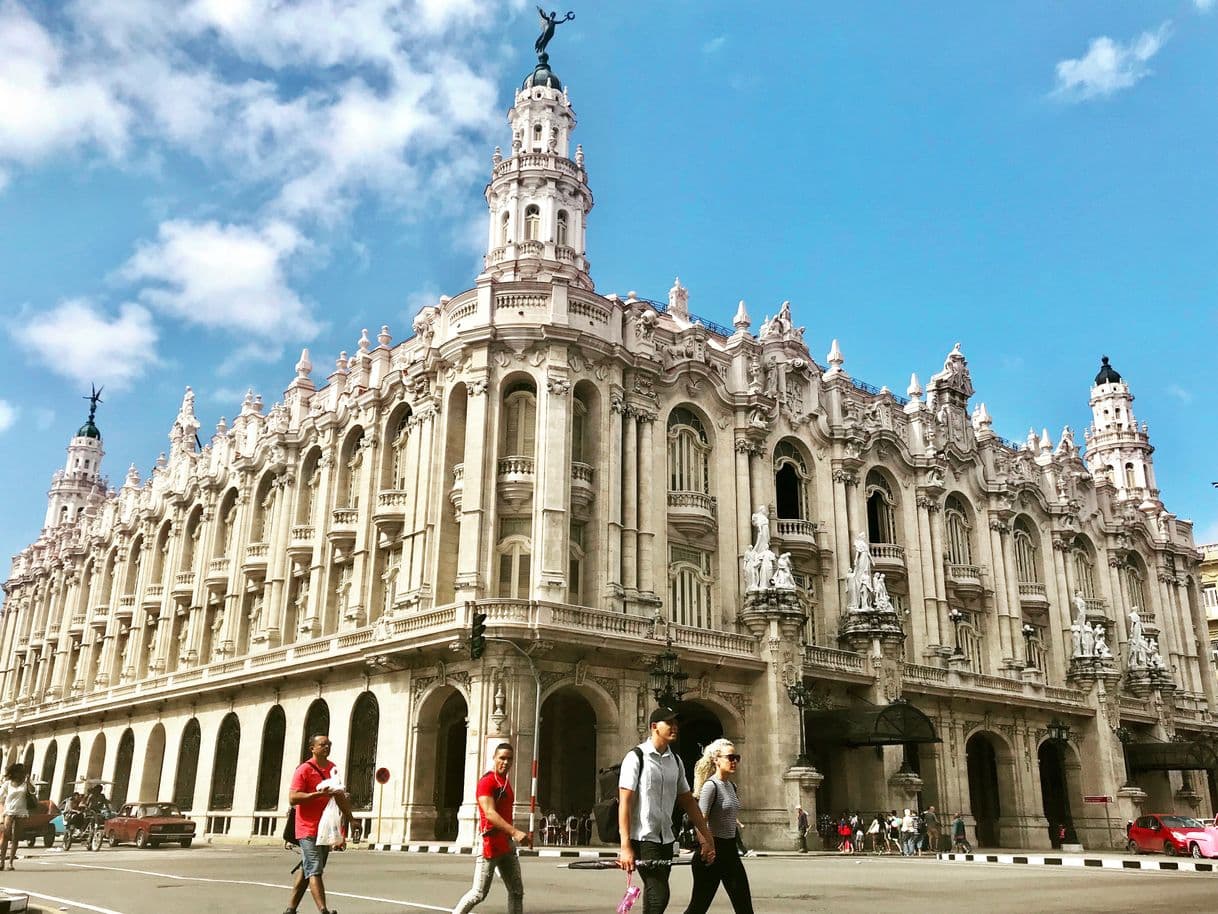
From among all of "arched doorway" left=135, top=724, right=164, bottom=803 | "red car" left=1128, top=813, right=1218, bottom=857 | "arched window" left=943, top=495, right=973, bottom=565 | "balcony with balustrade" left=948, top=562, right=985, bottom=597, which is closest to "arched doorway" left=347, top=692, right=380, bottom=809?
"arched doorway" left=135, top=724, right=164, bottom=803

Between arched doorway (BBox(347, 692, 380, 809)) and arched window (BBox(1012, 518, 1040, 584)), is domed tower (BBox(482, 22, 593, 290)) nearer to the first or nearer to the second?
arched doorway (BBox(347, 692, 380, 809))

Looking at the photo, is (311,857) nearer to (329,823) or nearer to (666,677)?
(329,823)

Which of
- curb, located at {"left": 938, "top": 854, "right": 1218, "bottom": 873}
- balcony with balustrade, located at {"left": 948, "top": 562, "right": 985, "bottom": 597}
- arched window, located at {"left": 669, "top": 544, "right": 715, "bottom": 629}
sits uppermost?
balcony with balustrade, located at {"left": 948, "top": 562, "right": 985, "bottom": 597}

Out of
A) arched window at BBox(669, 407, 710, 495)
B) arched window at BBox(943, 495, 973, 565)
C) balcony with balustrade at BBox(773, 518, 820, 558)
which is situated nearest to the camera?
arched window at BBox(669, 407, 710, 495)

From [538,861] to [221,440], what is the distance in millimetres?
37047

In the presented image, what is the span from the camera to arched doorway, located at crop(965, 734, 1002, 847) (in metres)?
47.2

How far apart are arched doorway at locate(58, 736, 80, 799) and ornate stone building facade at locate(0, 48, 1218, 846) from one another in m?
0.41

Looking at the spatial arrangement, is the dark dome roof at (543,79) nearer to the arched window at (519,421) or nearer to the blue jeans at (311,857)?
the arched window at (519,421)

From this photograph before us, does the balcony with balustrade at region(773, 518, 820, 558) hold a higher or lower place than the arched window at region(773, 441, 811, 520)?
lower

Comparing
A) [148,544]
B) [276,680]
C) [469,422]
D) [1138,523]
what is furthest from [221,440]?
[1138,523]

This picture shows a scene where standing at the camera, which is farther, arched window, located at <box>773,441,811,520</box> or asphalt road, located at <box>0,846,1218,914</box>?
arched window, located at <box>773,441,811,520</box>

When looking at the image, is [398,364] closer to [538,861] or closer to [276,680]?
[276,680]

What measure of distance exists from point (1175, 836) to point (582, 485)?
2067cm

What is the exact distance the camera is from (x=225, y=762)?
4288cm
